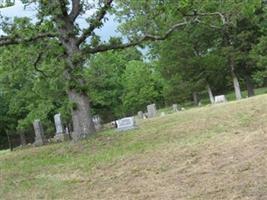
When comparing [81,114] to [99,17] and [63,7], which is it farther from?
[63,7]

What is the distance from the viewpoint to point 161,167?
9750mm

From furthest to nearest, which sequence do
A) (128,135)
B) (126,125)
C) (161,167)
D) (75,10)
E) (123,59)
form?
(123,59) → (126,125) → (75,10) → (128,135) → (161,167)

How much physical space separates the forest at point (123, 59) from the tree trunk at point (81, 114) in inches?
1.3

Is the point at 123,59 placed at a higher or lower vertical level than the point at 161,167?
higher

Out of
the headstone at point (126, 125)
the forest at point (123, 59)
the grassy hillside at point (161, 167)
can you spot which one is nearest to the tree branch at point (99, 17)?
the forest at point (123, 59)

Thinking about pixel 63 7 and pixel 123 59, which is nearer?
pixel 63 7

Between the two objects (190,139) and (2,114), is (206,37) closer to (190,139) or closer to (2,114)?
(2,114)

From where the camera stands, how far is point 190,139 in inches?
489

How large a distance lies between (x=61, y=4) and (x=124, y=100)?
40102mm

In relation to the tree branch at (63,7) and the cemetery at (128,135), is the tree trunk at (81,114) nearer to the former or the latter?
the cemetery at (128,135)

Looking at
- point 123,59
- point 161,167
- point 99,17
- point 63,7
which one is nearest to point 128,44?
point 99,17

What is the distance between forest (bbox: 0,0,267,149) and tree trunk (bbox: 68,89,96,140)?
0.11 ft

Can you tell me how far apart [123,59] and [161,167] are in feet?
191

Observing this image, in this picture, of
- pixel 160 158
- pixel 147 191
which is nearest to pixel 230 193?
pixel 147 191
